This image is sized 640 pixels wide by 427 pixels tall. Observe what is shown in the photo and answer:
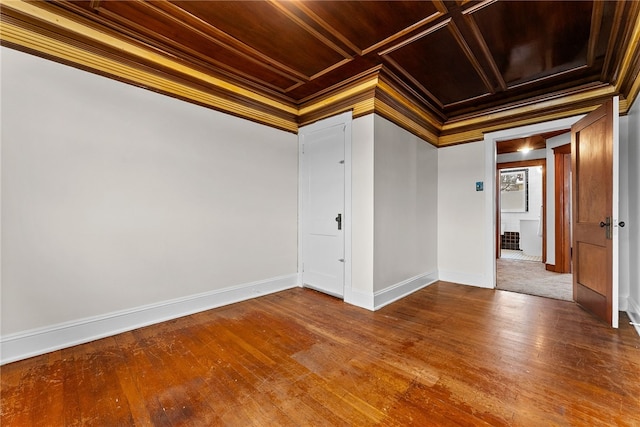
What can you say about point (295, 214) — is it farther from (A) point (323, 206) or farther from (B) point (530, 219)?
(B) point (530, 219)

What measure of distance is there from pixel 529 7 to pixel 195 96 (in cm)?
313

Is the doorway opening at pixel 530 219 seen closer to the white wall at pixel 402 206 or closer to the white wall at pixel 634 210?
the white wall at pixel 634 210

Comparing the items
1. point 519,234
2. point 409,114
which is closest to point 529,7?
point 409,114

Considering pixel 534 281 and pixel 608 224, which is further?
pixel 534 281

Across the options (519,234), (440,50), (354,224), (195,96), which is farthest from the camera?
(519,234)

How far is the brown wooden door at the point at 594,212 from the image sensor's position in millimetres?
2553

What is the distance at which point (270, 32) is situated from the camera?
2.36 m

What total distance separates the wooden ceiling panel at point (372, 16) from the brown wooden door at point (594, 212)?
2086mm

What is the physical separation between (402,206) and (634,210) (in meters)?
2.34

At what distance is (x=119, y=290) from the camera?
2.42 meters

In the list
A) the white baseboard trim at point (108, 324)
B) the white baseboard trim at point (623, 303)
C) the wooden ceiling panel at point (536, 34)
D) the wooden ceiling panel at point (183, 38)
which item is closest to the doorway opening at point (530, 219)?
the white baseboard trim at point (623, 303)

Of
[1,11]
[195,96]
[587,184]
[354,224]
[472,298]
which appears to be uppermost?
[1,11]

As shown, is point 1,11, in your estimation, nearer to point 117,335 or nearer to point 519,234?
point 117,335

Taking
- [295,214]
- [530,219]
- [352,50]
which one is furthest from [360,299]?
[530,219]
